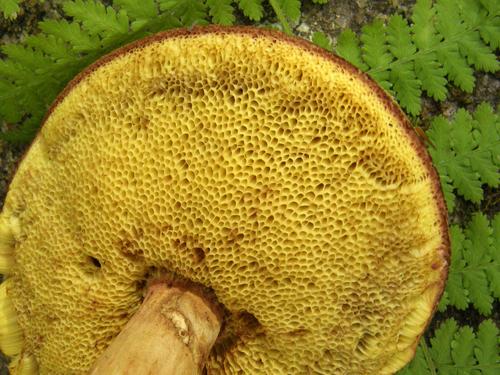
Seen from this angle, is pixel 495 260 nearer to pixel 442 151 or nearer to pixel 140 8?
pixel 442 151

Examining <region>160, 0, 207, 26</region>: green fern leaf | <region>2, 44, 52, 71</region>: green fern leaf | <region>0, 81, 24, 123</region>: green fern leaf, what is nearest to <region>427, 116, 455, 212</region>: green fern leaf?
<region>160, 0, 207, 26</region>: green fern leaf

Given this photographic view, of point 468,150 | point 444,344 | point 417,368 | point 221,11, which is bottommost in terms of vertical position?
point 417,368

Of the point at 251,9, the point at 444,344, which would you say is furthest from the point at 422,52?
the point at 444,344

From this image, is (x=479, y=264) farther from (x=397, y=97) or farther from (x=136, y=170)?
(x=136, y=170)

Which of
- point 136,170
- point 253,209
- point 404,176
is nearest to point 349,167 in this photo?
point 404,176

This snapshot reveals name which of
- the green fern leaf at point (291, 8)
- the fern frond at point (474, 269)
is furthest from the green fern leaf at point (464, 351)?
the green fern leaf at point (291, 8)
